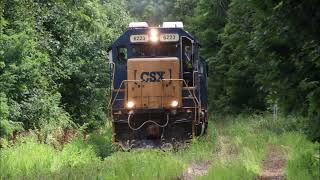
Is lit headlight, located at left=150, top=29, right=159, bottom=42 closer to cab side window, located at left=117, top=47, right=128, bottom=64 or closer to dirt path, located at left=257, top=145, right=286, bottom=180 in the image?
cab side window, located at left=117, top=47, right=128, bottom=64

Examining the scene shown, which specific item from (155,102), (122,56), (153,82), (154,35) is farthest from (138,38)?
(155,102)

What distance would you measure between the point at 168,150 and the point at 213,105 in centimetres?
2146

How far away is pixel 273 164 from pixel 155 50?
5917mm

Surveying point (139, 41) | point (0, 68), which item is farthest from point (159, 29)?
point (0, 68)

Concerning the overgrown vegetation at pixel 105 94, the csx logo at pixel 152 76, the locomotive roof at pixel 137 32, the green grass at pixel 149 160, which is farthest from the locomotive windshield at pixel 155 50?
the green grass at pixel 149 160

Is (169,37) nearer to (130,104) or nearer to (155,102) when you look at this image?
(155,102)

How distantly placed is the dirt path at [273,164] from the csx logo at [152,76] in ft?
12.1

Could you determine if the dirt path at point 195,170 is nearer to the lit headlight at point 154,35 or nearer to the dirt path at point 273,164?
the dirt path at point 273,164

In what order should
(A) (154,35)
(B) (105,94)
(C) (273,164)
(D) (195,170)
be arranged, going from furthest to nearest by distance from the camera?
(B) (105,94)
(A) (154,35)
(C) (273,164)
(D) (195,170)

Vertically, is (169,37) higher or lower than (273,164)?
higher

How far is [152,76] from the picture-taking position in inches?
584

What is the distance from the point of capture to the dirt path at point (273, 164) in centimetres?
934

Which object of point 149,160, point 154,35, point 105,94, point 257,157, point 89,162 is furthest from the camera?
point 105,94

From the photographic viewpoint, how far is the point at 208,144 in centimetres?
1406
